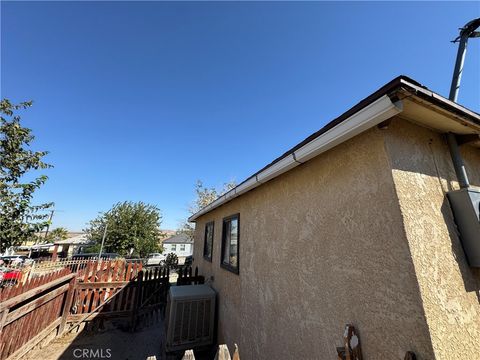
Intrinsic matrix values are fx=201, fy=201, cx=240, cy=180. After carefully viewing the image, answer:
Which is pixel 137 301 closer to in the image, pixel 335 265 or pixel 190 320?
pixel 190 320

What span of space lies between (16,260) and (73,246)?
2177 centimetres

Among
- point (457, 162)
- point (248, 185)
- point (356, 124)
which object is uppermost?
point (248, 185)

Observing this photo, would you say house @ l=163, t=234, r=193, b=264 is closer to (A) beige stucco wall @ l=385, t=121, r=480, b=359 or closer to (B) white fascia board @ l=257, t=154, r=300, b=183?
(B) white fascia board @ l=257, t=154, r=300, b=183

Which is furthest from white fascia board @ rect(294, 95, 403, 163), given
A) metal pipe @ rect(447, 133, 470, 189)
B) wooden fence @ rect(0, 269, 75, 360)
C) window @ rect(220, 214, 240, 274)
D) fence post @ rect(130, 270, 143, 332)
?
fence post @ rect(130, 270, 143, 332)

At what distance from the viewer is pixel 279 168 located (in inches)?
101

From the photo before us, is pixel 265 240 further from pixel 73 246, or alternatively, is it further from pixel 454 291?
pixel 73 246

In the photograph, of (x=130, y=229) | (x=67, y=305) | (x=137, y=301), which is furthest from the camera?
(x=130, y=229)

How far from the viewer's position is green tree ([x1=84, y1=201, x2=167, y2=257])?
1008 inches

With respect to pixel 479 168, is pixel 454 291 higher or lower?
lower

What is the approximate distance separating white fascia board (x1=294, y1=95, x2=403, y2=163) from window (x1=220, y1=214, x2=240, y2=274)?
2971 mm

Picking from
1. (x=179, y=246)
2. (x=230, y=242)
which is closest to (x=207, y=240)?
(x=230, y=242)

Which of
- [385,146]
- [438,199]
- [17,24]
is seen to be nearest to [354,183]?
[385,146]

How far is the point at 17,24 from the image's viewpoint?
19.2 ft

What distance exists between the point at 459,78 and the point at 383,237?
2364mm
